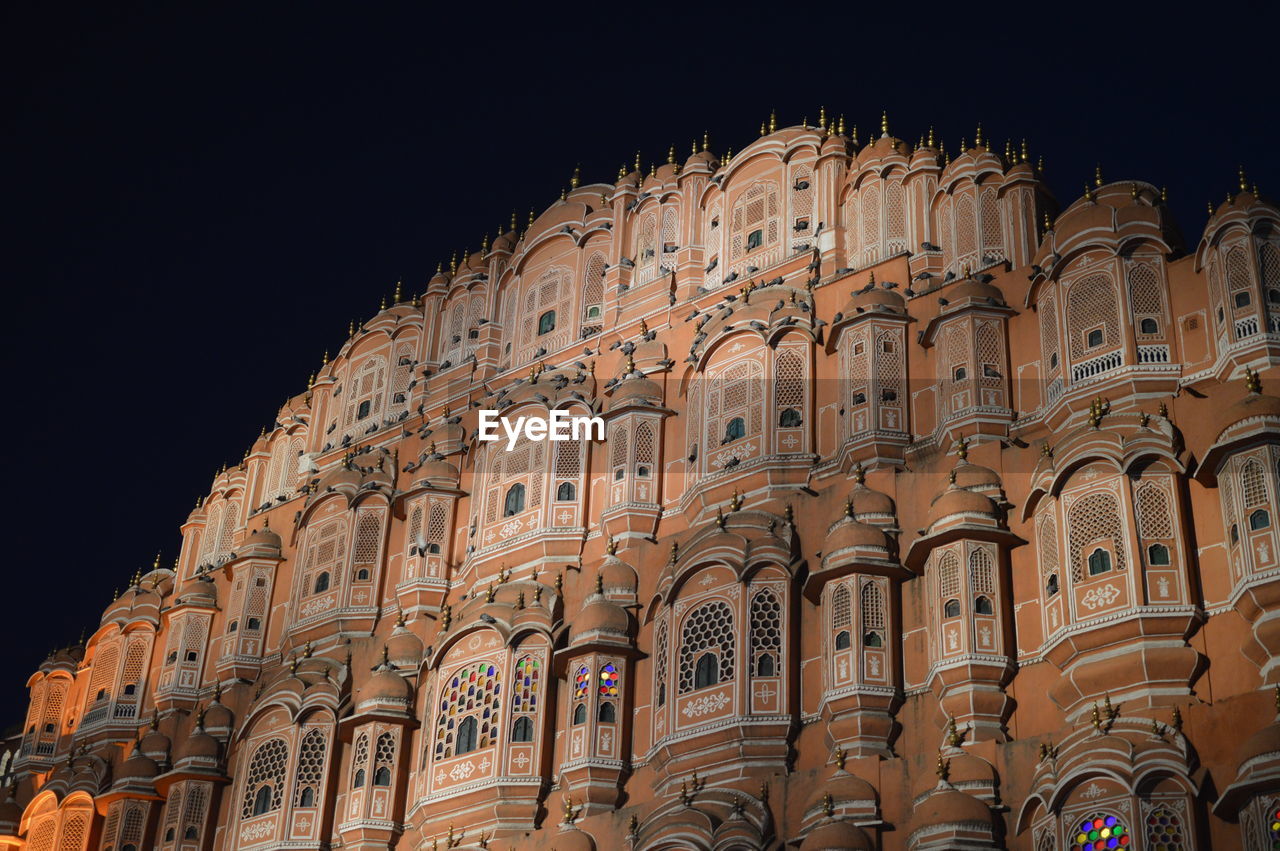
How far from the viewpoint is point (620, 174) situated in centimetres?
4653

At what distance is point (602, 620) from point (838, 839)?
8.41 m

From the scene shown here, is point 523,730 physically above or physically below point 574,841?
above

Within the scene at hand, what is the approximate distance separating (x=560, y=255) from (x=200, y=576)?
45.8 ft

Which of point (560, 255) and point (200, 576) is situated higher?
point (560, 255)

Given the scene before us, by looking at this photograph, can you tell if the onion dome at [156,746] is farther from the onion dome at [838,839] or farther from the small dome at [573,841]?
the onion dome at [838,839]

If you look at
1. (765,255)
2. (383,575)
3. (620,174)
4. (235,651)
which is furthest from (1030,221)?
(235,651)

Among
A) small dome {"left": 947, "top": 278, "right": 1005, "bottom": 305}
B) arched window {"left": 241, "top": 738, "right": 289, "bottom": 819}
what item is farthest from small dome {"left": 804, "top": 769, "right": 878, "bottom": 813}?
arched window {"left": 241, "top": 738, "right": 289, "bottom": 819}

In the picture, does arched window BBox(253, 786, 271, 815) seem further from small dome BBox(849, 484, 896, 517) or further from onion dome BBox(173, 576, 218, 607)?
small dome BBox(849, 484, 896, 517)

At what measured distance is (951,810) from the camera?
90.9ft

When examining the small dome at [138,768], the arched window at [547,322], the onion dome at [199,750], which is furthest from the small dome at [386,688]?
the arched window at [547,322]

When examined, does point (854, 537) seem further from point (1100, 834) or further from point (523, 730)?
point (523, 730)

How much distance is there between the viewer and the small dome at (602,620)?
Result: 35.2 m

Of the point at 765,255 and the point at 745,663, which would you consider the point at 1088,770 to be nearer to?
the point at 745,663

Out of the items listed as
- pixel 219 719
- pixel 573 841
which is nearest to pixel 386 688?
pixel 219 719
